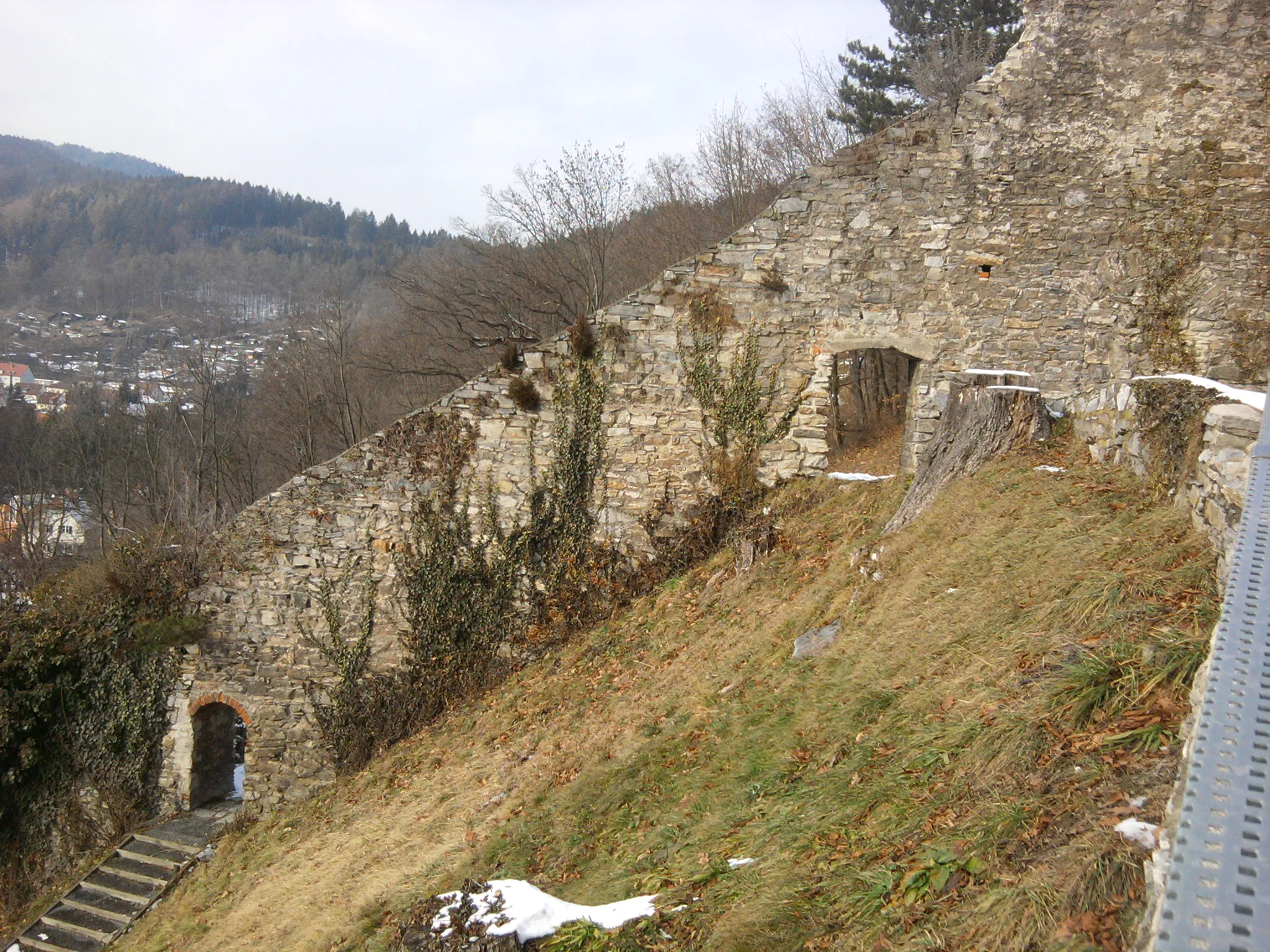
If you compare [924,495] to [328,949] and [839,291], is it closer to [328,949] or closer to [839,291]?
[839,291]

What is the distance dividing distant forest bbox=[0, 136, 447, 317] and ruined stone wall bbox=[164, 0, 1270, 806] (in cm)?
3706

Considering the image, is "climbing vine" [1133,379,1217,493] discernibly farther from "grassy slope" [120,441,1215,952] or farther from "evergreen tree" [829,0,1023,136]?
"evergreen tree" [829,0,1023,136]

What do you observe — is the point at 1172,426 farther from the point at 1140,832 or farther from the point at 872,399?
the point at 872,399

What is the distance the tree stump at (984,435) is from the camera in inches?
303

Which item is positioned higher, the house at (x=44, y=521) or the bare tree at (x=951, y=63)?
the bare tree at (x=951, y=63)

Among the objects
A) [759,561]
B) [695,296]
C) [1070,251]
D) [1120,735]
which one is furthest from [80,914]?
[1070,251]

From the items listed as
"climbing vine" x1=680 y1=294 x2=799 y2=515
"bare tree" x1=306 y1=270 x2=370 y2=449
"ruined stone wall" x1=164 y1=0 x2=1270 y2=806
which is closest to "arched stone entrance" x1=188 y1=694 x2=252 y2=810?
"ruined stone wall" x1=164 y1=0 x2=1270 y2=806

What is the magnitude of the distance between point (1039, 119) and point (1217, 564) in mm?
7103

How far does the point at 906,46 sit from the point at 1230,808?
70.7ft

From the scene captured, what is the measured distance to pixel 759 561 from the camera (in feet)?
28.5

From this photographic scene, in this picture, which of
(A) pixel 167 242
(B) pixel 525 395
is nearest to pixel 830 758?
(B) pixel 525 395

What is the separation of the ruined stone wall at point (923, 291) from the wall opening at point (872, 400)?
4485 millimetres

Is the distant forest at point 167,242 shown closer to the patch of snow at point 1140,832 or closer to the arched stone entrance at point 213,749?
the arched stone entrance at point 213,749

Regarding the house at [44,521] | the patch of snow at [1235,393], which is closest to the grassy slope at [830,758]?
the patch of snow at [1235,393]
